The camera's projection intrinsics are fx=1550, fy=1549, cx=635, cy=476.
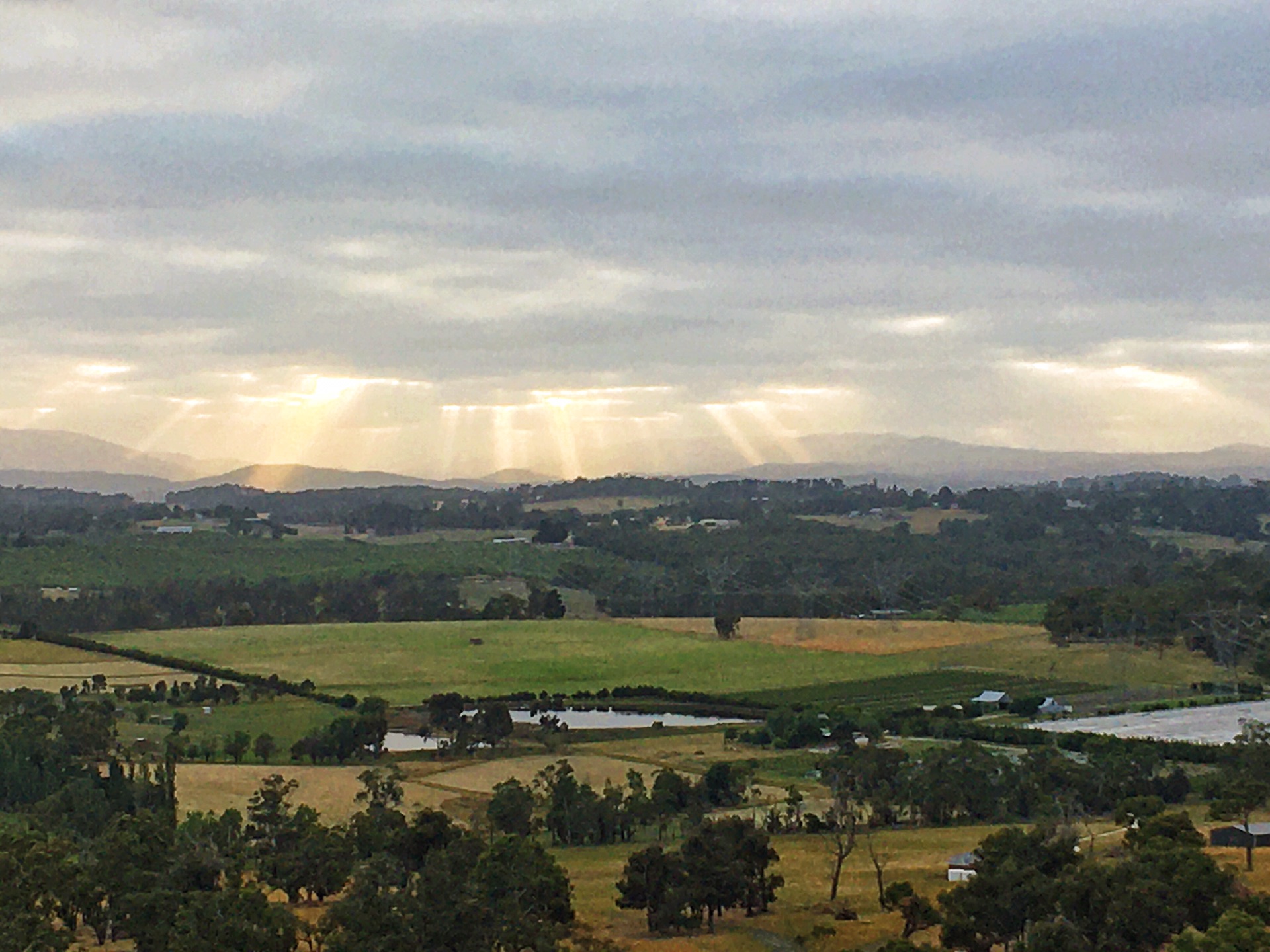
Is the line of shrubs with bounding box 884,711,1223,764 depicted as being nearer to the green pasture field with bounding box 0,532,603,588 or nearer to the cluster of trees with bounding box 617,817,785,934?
the cluster of trees with bounding box 617,817,785,934

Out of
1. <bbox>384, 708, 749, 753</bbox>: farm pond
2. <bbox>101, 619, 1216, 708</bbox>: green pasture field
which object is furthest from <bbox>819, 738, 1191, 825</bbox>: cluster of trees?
<bbox>101, 619, 1216, 708</bbox>: green pasture field

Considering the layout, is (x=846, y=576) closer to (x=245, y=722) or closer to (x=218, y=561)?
(x=218, y=561)

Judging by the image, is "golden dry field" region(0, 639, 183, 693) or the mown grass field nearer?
"golden dry field" region(0, 639, 183, 693)

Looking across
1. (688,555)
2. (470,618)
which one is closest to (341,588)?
(470,618)

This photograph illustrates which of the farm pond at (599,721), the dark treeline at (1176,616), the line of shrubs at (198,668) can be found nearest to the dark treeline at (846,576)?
the dark treeline at (1176,616)

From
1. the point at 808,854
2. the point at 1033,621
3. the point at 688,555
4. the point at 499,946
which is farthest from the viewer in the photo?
the point at 688,555

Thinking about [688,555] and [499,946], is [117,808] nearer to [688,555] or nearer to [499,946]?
[499,946]
